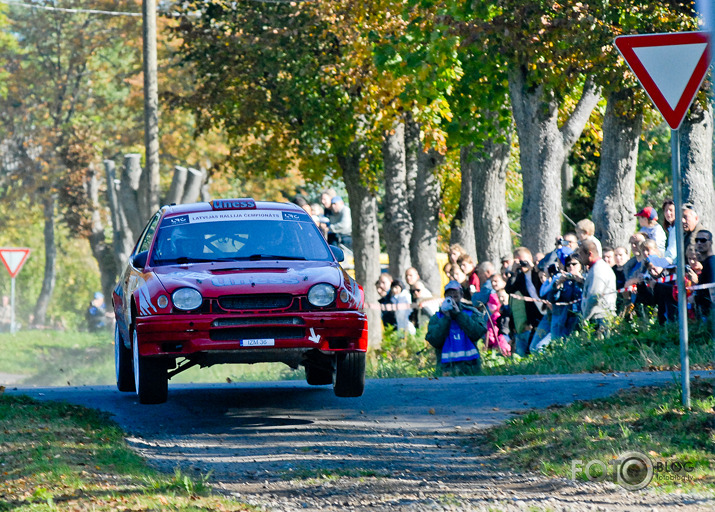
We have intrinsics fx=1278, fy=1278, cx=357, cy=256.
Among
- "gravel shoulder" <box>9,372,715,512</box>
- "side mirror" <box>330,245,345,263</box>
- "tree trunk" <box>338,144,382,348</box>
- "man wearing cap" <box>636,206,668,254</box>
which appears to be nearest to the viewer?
"gravel shoulder" <box>9,372,715,512</box>

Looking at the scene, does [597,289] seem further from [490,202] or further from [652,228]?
[490,202]

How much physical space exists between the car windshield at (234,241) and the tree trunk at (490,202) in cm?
1231

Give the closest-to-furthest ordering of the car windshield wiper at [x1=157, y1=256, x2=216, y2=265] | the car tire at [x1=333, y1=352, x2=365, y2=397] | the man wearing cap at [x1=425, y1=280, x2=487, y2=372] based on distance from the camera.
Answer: the car tire at [x1=333, y1=352, x2=365, y2=397], the car windshield wiper at [x1=157, y1=256, x2=216, y2=265], the man wearing cap at [x1=425, y1=280, x2=487, y2=372]

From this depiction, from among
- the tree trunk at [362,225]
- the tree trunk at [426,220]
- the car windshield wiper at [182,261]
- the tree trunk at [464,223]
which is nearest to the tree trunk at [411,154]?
the tree trunk at [426,220]

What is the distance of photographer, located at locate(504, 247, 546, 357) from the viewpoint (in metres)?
16.9

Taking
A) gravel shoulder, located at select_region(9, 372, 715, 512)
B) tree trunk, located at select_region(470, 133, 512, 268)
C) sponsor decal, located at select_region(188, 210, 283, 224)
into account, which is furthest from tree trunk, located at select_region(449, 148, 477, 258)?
sponsor decal, located at select_region(188, 210, 283, 224)

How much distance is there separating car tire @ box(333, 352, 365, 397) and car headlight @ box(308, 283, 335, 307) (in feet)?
1.85

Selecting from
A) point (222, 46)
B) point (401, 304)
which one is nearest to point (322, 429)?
point (401, 304)

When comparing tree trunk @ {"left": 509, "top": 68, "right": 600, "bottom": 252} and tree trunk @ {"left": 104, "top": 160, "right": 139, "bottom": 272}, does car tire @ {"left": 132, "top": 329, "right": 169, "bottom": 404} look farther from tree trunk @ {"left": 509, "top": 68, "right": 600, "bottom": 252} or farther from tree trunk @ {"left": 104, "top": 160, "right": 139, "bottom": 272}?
tree trunk @ {"left": 104, "top": 160, "right": 139, "bottom": 272}

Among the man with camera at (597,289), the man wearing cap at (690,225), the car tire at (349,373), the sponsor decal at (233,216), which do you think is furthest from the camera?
the man with camera at (597,289)

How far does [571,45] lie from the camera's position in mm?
16344

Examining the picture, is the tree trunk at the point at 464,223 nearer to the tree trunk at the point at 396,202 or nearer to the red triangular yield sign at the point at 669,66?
the tree trunk at the point at 396,202

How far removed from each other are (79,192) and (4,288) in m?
39.3

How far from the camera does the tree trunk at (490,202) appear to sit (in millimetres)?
23766
